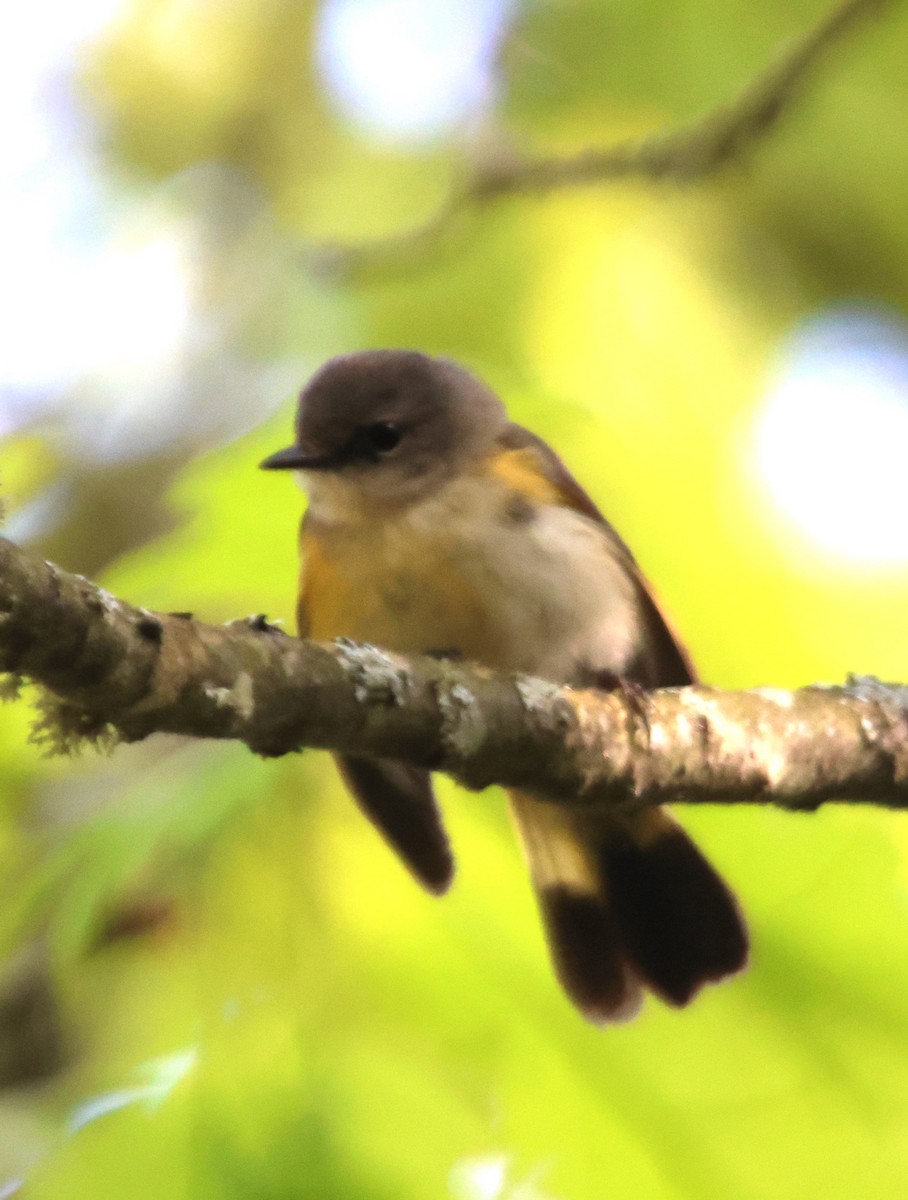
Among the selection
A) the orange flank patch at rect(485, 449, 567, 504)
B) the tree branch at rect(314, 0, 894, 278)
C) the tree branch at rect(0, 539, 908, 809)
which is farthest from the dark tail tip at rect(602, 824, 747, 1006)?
the tree branch at rect(314, 0, 894, 278)

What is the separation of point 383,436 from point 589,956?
2.38ft

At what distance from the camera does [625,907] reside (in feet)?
6.29

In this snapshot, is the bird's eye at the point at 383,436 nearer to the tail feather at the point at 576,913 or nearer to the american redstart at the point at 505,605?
the american redstart at the point at 505,605

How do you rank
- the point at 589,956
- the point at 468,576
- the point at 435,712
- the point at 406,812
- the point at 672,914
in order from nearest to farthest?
the point at 435,712 → the point at 406,812 → the point at 468,576 → the point at 589,956 → the point at 672,914

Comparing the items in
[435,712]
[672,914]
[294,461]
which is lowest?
[672,914]

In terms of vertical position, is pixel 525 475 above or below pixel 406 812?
above

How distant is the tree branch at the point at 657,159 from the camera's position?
6.08 feet

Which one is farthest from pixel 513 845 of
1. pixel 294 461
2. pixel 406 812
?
pixel 294 461

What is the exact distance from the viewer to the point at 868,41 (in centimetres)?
190

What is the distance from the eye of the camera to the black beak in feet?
5.46

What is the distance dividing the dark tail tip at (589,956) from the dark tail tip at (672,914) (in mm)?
33

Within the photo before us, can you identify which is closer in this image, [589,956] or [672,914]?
[589,956]

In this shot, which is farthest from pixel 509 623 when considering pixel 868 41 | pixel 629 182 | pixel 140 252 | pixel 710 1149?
pixel 140 252

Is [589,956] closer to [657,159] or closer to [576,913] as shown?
[576,913]
